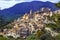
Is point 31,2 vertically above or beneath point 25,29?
above

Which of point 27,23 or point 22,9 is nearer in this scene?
point 27,23

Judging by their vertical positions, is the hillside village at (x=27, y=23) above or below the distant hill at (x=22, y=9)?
below

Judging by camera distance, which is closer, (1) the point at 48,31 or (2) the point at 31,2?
(1) the point at 48,31

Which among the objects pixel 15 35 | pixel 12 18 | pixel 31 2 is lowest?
pixel 15 35

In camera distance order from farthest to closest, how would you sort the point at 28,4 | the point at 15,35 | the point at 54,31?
1. the point at 28,4
2. the point at 15,35
3. the point at 54,31

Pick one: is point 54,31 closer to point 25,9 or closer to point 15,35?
point 15,35

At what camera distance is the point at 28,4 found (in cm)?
791

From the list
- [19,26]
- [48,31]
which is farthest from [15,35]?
[48,31]

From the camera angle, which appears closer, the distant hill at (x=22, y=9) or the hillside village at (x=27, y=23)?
the hillside village at (x=27, y=23)

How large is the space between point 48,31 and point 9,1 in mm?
3097

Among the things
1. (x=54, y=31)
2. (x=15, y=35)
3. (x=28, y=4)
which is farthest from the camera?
(x=28, y=4)

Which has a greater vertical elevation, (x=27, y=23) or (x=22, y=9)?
(x=22, y=9)

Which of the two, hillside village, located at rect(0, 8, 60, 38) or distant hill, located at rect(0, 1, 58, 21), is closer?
hillside village, located at rect(0, 8, 60, 38)

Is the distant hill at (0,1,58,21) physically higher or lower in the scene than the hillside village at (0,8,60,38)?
higher
